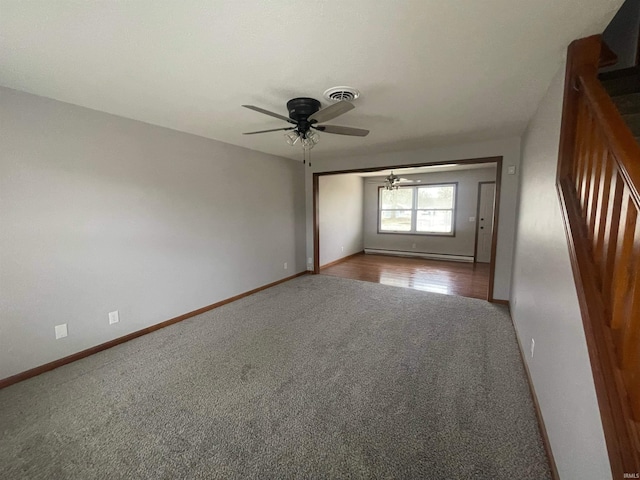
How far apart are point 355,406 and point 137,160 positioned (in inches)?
122

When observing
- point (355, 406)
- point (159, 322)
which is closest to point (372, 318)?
point (355, 406)

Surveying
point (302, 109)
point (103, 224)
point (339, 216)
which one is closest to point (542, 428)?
point (302, 109)

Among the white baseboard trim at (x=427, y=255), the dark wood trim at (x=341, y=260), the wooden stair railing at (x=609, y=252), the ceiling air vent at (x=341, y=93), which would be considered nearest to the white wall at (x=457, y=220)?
the white baseboard trim at (x=427, y=255)

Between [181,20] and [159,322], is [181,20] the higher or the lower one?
the higher one

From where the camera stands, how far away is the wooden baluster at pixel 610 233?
0.90m

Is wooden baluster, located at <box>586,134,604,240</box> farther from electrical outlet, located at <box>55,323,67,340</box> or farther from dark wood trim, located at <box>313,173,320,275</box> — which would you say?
dark wood trim, located at <box>313,173,320,275</box>

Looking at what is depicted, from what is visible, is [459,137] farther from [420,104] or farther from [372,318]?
[372,318]

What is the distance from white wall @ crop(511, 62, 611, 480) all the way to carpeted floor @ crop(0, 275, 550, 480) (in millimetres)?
313

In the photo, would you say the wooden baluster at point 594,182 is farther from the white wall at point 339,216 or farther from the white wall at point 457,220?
the white wall at point 457,220

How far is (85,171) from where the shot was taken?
95.5 inches

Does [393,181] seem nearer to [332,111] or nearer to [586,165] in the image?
[332,111]

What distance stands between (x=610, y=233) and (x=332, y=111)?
160 centimetres

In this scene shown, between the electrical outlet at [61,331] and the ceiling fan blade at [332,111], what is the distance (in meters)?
2.83

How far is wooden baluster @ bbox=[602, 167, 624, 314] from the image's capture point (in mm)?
902
